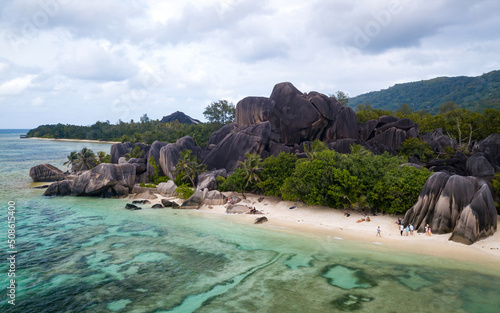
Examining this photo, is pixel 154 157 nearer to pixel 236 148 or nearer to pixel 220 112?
pixel 236 148

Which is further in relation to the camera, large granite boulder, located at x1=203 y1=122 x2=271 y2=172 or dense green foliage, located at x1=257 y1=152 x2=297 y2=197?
large granite boulder, located at x1=203 y1=122 x2=271 y2=172

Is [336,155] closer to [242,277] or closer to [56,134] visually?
[242,277]

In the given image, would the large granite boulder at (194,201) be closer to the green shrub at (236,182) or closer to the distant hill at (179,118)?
the green shrub at (236,182)

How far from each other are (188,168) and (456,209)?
3601 cm

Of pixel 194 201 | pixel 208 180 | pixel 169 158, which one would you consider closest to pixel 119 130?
pixel 169 158

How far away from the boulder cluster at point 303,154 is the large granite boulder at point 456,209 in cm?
7

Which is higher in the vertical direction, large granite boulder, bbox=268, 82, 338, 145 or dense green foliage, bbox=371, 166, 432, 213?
large granite boulder, bbox=268, 82, 338, 145

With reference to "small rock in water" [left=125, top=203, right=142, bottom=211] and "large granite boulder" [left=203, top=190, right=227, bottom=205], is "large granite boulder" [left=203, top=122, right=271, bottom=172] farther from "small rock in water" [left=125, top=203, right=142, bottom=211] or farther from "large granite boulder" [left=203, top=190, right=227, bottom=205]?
"small rock in water" [left=125, top=203, right=142, bottom=211]

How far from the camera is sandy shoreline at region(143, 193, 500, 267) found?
2384cm

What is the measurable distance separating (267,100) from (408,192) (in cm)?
3909

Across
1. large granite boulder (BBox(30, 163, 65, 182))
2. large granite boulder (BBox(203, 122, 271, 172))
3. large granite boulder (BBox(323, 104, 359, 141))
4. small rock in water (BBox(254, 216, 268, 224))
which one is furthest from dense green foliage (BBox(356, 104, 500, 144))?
large granite boulder (BBox(30, 163, 65, 182))

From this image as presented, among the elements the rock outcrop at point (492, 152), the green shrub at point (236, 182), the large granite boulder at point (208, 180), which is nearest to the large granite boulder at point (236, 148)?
the large granite boulder at point (208, 180)

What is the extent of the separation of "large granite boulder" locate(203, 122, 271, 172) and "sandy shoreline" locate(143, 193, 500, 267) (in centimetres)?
1384

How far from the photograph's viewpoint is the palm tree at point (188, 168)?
48.1 m
